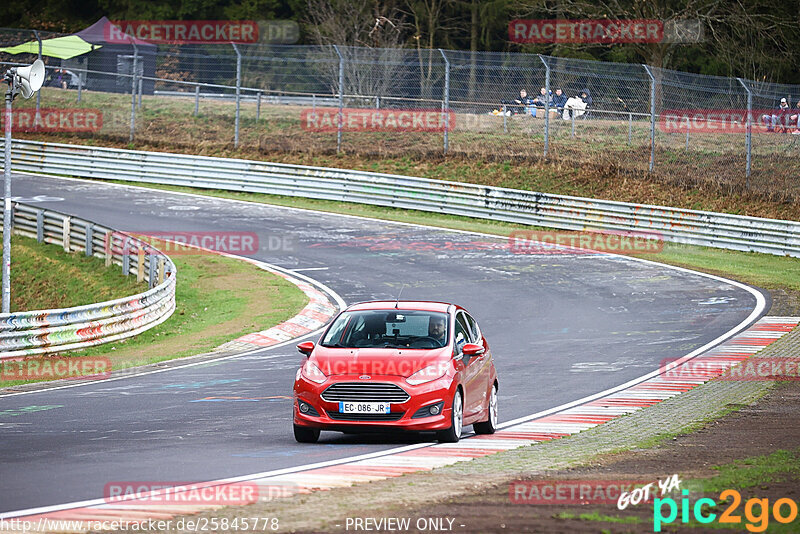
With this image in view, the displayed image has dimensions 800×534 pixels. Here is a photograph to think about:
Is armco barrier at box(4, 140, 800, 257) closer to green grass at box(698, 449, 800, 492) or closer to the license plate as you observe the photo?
green grass at box(698, 449, 800, 492)

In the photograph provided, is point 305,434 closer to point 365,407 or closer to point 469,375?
point 365,407

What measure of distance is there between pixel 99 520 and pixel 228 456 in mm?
2776

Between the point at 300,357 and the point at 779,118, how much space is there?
20.2 metres

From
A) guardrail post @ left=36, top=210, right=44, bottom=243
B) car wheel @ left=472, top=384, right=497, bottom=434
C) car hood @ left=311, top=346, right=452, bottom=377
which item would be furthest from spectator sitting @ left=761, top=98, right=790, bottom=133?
car hood @ left=311, top=346, right=452, bottom=377

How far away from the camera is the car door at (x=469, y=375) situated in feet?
37.0

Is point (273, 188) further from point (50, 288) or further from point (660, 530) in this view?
point (660, 530)

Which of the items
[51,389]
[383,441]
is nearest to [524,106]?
[51,389]

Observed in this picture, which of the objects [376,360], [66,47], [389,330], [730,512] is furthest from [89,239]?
[66,47]

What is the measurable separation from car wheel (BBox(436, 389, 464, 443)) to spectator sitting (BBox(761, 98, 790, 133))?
78.3 ft

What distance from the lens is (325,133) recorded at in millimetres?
40969

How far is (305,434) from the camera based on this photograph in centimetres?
1098

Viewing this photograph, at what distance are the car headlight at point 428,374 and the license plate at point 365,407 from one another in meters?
0.35

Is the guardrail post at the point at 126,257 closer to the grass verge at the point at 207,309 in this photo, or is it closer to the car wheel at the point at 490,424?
the grass verge at the point at 207,309

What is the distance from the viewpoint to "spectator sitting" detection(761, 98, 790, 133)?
32000 millimetres
